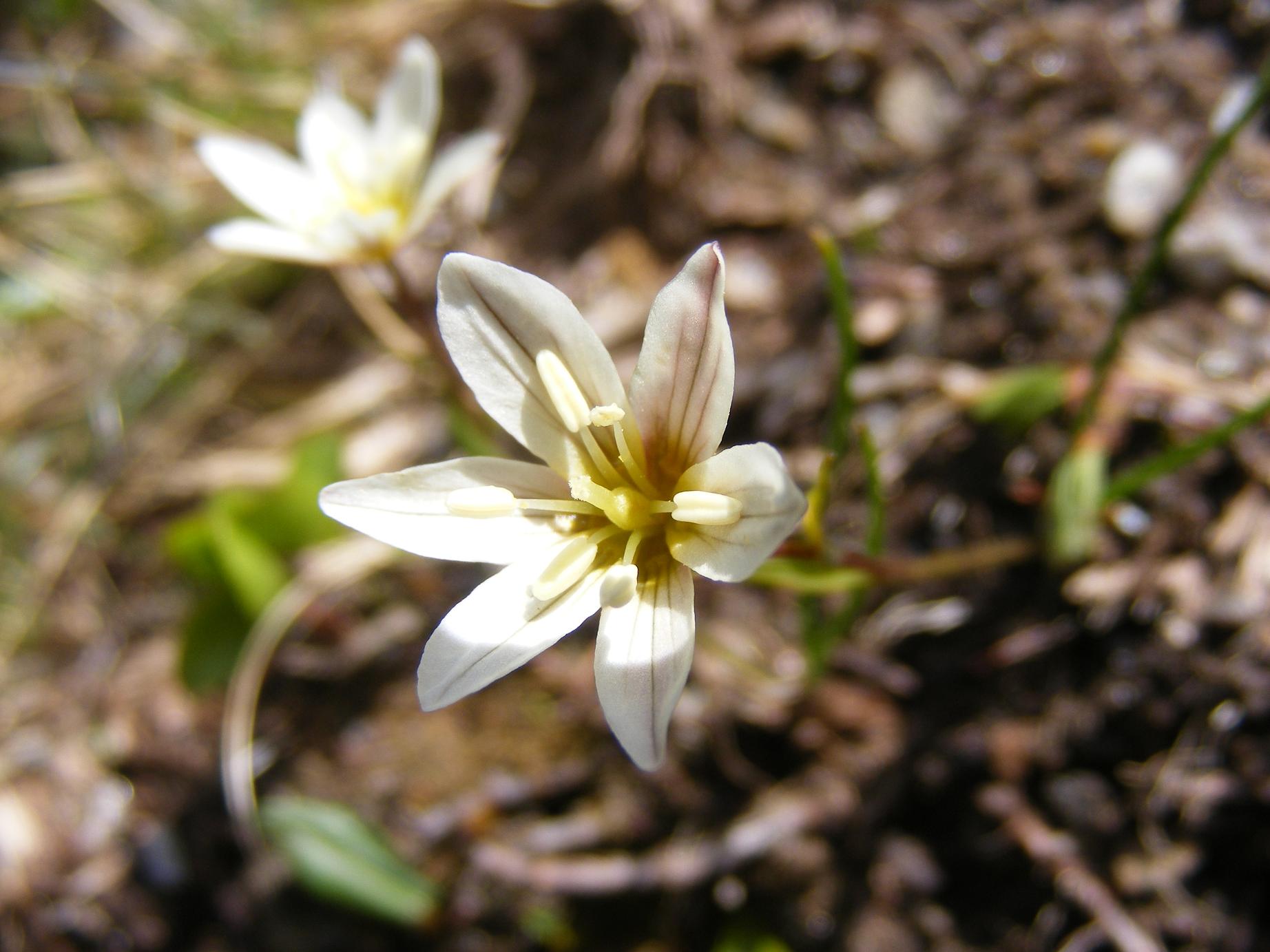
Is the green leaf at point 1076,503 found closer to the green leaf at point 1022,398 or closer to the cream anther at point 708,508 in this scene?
the green leaf at point 1022,398

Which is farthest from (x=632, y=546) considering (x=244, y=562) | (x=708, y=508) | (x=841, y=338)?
(x=244, y=562)

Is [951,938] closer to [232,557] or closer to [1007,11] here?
[232,557]

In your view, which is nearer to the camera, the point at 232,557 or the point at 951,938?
the point at 951,938

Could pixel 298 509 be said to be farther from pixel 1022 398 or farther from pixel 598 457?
pixel 1022 398

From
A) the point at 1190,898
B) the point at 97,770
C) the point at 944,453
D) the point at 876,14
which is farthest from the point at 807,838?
the point at 876,14

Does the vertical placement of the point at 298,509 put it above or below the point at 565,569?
below

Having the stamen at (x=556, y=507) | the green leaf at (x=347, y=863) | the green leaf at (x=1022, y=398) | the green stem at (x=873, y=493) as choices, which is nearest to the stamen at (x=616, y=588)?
the stamen at (x=556, y=507)
